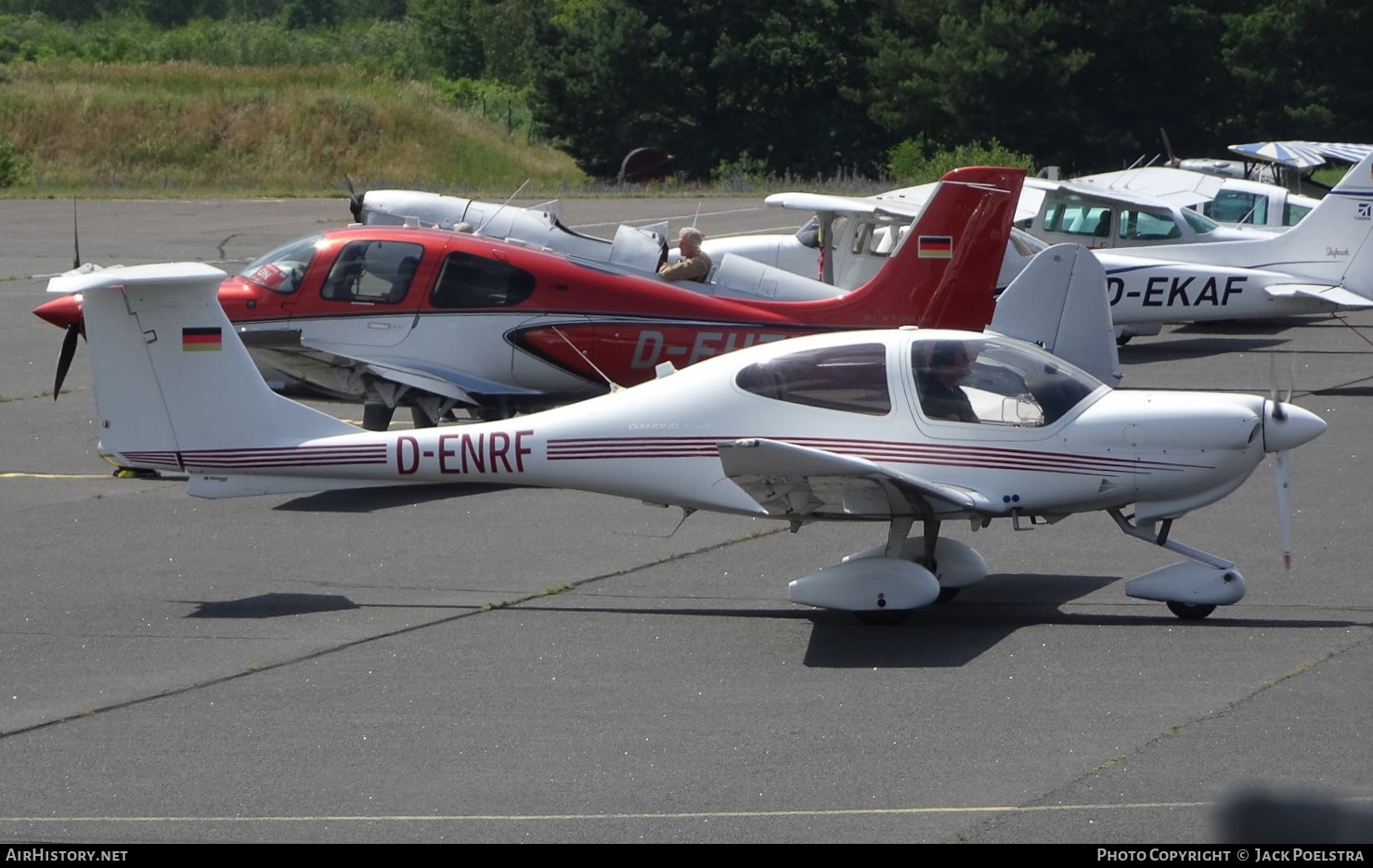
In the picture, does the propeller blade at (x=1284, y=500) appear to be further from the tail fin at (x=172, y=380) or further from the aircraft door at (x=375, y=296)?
the aircraft door at (x=375, y=296)

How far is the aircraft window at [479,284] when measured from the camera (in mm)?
14047

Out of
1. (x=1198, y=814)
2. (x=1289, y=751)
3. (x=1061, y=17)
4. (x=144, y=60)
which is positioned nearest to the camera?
(x=1198, y=814)

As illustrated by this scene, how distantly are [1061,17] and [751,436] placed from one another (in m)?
47.7

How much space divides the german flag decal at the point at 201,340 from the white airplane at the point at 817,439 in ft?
0.04

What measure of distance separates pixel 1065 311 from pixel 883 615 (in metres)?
4.13

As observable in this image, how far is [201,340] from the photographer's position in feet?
32.3

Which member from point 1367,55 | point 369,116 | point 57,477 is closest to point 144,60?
point 369,116

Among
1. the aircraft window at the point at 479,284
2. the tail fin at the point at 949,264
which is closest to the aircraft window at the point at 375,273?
the aircraft window at the point at 479,284

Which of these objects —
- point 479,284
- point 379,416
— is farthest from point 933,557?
point 379,416

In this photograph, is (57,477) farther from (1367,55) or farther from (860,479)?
(1367,55)

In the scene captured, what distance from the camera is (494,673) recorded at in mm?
8156

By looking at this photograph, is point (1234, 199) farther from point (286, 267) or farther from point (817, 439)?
point (817, 439)

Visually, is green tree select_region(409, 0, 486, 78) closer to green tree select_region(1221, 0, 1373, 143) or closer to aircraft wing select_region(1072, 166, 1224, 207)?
green tree select_region(1221, 0, 1373, 143)

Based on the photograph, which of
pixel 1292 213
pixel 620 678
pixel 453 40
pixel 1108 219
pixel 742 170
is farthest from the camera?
pixel 453 40
